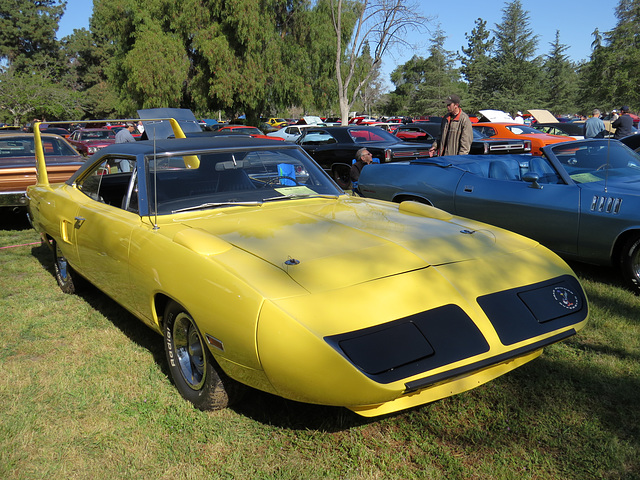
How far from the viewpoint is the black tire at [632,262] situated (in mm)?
4434

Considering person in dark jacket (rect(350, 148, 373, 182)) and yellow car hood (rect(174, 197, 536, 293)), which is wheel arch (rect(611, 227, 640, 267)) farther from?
person in dark jacket (rect(350, 148, 373, 182))

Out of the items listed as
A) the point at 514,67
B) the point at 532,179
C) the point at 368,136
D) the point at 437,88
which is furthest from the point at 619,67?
the point at 532,179

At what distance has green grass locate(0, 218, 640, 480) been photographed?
2383mm

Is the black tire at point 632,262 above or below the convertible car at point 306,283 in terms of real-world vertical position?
below

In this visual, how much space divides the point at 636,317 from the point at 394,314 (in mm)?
2682

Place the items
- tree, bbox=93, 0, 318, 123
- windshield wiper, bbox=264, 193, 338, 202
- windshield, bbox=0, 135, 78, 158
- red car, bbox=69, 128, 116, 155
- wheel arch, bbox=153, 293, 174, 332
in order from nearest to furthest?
1. wheel arch, bbox=153, 293, 174, 332
2. windshield wiper, bbox=264, 193, 338, 202
3. windshield, bbox=0, 135, 78, 158
4. red car, bbox=69, 128, 116, 155
5. tree, bbox=93, 0, 318, 123

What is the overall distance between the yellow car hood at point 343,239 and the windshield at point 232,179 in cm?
16

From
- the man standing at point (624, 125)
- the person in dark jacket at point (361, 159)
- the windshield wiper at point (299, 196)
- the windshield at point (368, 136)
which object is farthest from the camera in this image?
the man standing at point (624, 125)

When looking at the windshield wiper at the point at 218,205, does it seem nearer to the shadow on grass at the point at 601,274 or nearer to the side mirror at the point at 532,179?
the side mirror at the point at 532,179

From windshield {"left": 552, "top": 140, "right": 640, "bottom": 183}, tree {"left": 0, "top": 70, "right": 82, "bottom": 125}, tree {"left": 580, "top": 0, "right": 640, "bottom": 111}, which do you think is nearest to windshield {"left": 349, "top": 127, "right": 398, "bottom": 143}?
windshield {"left": 552, "top": 140, "right": 640, "bottom": 183}

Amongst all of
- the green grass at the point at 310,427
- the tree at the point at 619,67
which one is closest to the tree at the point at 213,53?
the green grass at the point at 310,427

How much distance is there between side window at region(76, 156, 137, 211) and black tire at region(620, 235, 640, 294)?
13.2 feet

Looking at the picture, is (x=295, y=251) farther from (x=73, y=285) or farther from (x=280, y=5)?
(x=280, y=5)

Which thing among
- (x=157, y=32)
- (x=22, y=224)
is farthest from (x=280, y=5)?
(x=22, y=224)
